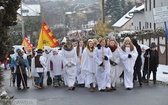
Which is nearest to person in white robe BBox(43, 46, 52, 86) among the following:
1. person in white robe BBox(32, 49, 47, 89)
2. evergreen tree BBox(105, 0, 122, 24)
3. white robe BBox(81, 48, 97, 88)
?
person in white robe BBox(32, 49, 47, 89)

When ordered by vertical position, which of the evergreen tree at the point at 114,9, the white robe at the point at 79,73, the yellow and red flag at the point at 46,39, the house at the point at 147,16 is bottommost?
the white robe at the point at 79,73

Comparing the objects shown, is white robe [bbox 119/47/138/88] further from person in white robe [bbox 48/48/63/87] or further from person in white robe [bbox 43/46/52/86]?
person in white robe [bbox 43/46/52/86]

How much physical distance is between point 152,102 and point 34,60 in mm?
6409

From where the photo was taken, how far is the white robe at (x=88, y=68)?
15398 millimetres

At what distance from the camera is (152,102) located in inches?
477

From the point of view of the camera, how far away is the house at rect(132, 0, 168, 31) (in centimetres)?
4218

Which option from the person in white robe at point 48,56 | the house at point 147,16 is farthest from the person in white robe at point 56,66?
the house at point 147,16

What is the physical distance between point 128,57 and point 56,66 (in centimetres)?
334

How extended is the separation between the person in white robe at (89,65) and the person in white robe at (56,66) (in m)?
1.67

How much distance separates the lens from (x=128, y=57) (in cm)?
1517

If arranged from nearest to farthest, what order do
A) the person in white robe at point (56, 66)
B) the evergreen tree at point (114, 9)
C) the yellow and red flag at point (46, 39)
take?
1. the person in white robe at point (56, 66)
2. the yellow and red flag at point (46, 39)
3. the evergreen tree at point (114, 9)

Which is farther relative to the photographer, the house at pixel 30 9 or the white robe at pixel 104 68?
the house at pixel 30 9

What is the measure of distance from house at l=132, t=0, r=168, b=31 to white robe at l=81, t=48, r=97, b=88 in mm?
24276

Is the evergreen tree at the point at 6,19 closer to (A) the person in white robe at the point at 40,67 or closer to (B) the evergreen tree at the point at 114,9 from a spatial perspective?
(A) the person in white robe at the point at 40,67
